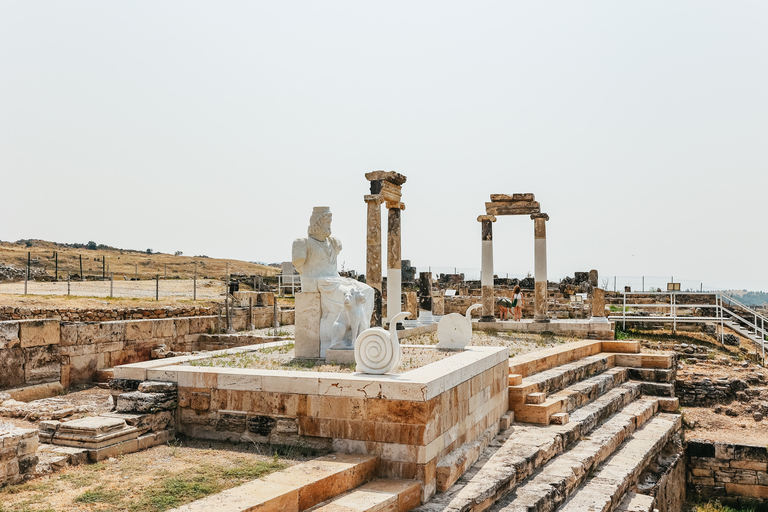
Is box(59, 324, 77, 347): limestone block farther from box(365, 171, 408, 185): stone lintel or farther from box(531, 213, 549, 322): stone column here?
box(531, 213, 549, 322): stone column

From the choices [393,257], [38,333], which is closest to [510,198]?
[393,257]

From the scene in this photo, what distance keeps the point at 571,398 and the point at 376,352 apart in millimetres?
5388

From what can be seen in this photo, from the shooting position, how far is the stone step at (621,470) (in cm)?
713

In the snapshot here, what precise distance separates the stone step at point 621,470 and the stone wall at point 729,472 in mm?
700

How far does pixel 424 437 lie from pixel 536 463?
251cm

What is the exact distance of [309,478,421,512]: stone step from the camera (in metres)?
4.71

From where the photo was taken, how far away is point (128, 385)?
7008mm

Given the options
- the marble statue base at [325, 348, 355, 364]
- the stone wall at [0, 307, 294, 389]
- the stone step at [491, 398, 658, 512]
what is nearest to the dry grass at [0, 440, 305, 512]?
the marble statue base at [325, 348, 355, 364]

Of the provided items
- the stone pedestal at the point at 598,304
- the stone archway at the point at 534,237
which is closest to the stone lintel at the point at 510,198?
the stone archway at the point at 534,237

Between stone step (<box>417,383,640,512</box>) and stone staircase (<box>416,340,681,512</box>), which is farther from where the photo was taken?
stone staircase (<box>416,340,681,512</box>)

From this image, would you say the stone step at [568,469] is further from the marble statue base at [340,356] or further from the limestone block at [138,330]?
the limestone block at [138,330]

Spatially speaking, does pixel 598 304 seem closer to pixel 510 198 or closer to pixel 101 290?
pixel 510 198

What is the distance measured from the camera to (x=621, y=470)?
8.39 metres

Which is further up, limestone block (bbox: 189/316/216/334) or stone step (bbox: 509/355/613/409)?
limestone block (bbox: 189/316/216/334)
